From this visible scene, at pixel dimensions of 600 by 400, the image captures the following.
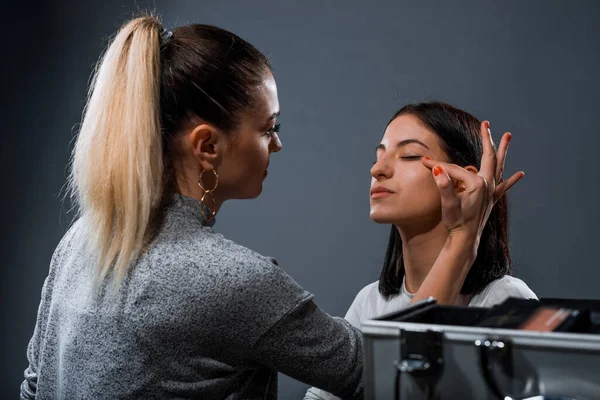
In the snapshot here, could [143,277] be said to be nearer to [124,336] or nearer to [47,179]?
[124,336]

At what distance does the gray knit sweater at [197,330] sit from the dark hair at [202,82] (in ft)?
0.51

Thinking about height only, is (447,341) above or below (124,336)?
above

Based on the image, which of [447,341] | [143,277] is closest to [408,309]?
[447,341]

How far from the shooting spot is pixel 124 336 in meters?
0.89

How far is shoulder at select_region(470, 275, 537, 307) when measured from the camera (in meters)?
1.33

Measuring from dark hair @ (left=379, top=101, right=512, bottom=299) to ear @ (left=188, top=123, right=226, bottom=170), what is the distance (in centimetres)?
60

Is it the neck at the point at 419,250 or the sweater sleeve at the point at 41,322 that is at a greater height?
the neck at the point at 419,250

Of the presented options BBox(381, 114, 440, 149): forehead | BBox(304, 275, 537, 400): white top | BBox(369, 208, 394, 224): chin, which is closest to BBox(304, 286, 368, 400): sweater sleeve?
BBox(304, 275, 537, 400): white top

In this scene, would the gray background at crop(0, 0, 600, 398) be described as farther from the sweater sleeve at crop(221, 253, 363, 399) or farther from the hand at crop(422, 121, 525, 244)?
the sweater sleeve at crop(221, 253, 363, 399)

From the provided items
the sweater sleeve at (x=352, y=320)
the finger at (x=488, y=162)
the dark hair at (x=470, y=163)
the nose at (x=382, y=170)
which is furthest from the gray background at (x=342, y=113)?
the finger at (x=488, y=162)

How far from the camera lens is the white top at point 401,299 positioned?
1.34m

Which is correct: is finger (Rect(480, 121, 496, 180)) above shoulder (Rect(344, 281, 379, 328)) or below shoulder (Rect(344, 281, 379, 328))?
above

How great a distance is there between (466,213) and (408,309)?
41 cm

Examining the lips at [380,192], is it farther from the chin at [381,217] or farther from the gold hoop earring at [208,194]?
the gold hoop earring at [208,194]
